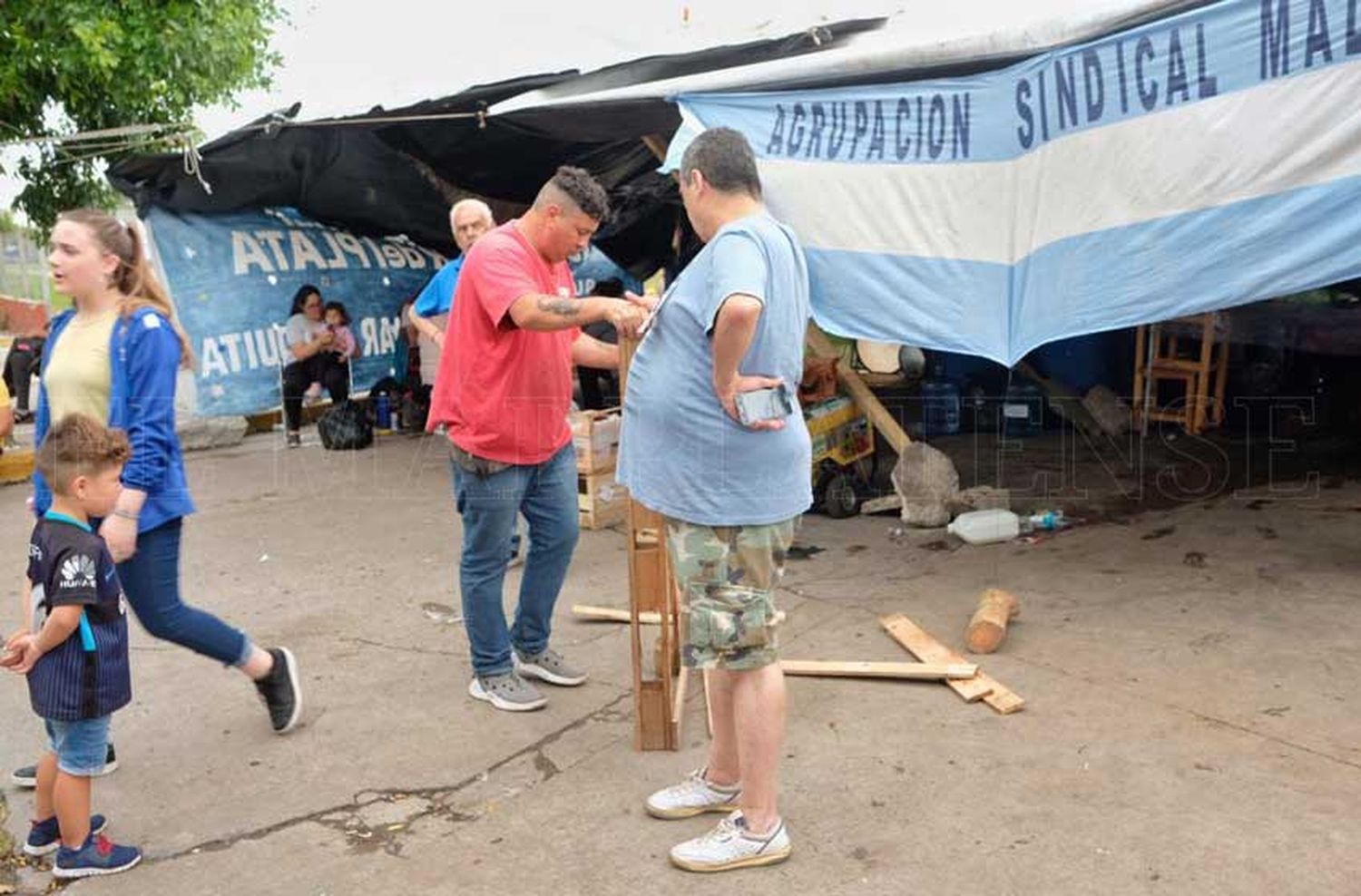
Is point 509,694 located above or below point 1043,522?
below

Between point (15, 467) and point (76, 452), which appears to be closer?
point (76, 452)

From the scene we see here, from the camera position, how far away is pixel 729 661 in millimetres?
2916

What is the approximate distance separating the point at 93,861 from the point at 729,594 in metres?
1.85

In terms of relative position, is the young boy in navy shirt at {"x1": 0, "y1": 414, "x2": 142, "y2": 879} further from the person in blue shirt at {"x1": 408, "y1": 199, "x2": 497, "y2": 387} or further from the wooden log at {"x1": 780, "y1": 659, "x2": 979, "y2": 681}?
the person in blue shirt at {"x1": 408, "y1": 199, "x2": 497, "y2": 387}

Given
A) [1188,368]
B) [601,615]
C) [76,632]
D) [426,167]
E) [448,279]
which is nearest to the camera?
[76,632]

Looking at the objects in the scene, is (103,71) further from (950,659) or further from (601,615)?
(950,659)

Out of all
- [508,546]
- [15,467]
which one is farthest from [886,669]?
[15,467]

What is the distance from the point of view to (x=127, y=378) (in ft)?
10.6

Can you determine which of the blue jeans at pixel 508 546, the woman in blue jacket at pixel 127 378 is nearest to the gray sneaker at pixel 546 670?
the blue jeans at pixel 508 546

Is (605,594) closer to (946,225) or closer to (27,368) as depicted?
(946,225)

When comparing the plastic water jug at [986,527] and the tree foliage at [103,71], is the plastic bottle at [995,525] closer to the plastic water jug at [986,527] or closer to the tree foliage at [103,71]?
the plastic water jug at [986,527]

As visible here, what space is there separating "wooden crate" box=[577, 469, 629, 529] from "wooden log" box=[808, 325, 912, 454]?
1618 mm

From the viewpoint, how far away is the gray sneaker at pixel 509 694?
4.07 meters

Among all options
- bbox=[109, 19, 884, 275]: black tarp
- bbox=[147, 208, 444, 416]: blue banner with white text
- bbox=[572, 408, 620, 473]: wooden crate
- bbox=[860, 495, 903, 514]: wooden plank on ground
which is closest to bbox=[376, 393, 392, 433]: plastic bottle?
bbox=[147, 208, 444, 416]: blue banner with white text
